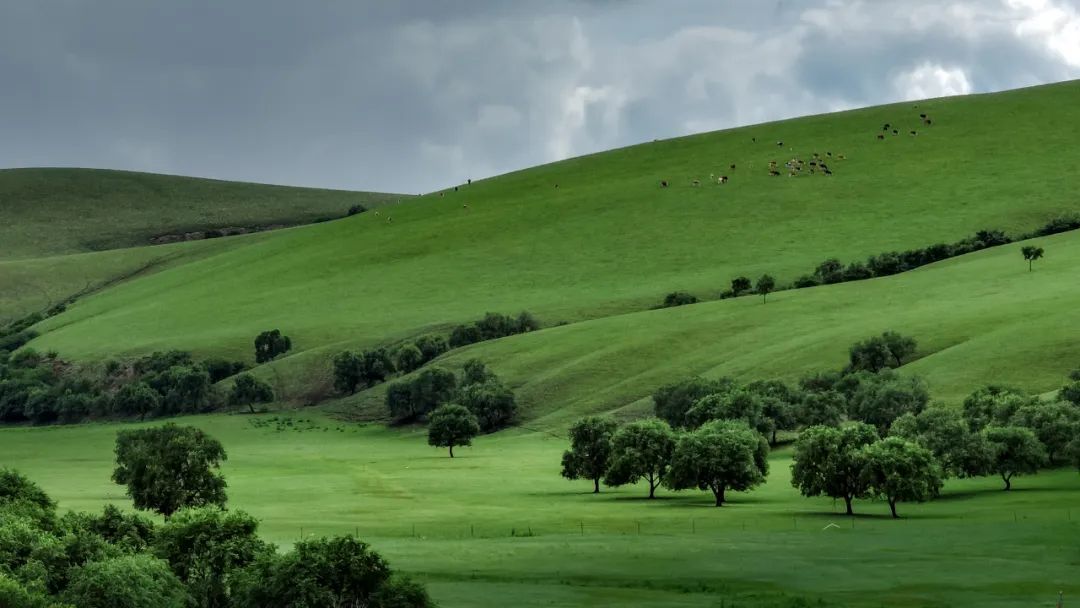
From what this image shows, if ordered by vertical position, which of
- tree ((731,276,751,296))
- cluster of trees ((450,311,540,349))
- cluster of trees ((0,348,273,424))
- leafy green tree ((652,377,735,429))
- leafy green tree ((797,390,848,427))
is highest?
tree ((731,276,751,296))

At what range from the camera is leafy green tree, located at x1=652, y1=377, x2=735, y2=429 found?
402ft

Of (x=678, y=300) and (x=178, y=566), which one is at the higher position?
(x=678, y=300)

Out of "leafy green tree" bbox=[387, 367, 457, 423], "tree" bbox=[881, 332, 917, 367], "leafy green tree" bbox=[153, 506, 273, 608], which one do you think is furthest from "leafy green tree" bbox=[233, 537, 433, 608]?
"leafy green tree" bbox=[387, 367, 457, 423]

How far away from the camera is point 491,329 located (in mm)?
172000

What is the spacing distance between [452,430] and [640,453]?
36177 mm

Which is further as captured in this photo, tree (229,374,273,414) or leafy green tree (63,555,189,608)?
tree (229,374,273,414)

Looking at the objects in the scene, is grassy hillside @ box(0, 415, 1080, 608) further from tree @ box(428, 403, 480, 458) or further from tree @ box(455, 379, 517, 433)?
tree @ box(455, 379, 517, 433)

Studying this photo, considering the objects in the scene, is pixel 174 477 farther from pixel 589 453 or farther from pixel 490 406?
pixel 490 406

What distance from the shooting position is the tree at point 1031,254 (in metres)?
156

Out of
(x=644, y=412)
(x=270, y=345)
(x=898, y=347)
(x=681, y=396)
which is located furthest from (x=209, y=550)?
(x=270, y=345)

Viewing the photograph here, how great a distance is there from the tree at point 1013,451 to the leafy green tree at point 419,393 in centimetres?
7190

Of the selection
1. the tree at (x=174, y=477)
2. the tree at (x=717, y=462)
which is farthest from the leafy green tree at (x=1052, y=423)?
the tree at (x=174, y=477)

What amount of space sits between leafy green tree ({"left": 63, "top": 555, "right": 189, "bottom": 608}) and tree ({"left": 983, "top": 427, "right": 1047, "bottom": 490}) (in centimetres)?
5617

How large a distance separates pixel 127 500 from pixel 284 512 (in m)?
15.6
